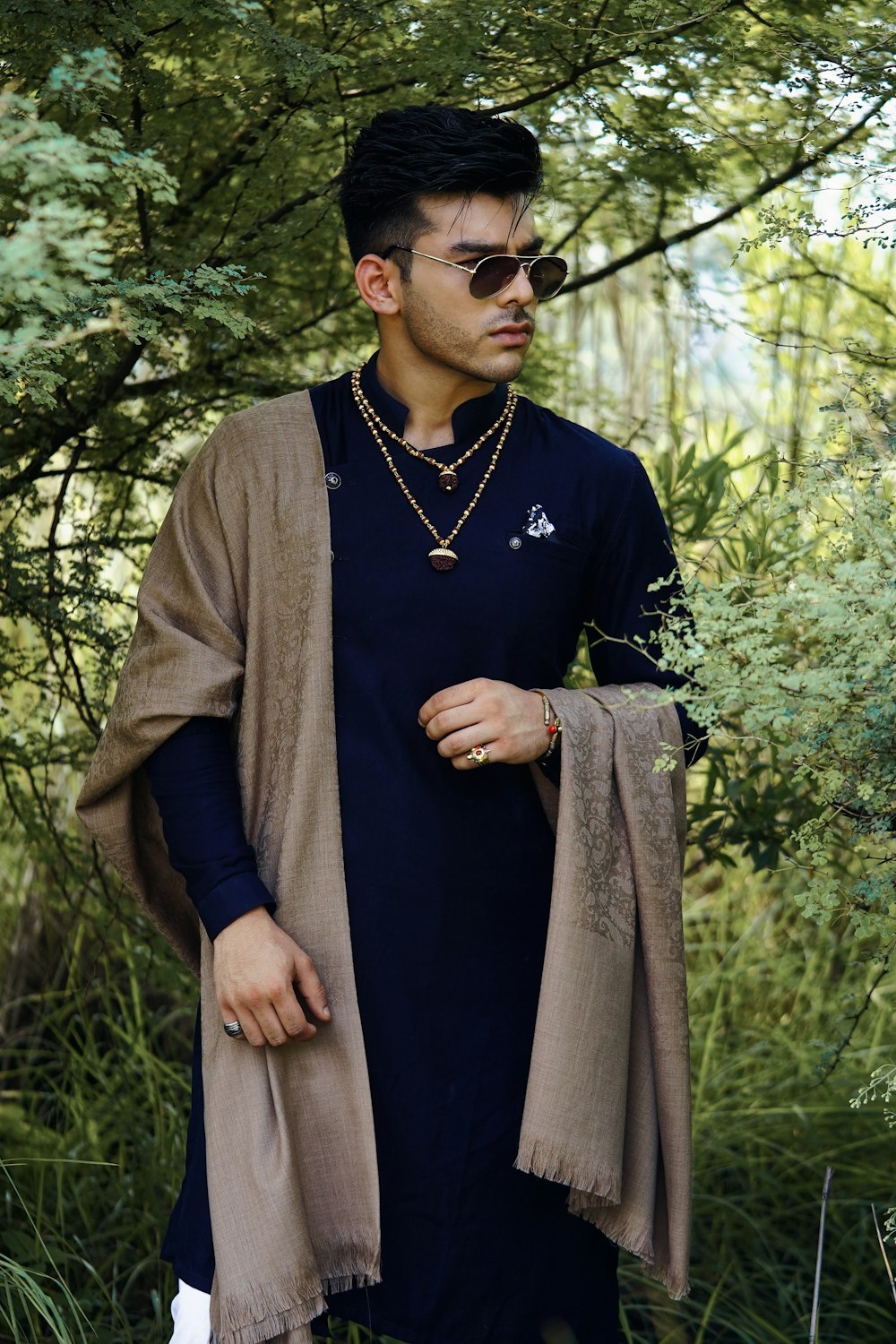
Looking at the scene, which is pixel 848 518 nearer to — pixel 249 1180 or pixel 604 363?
pixel 249 1180

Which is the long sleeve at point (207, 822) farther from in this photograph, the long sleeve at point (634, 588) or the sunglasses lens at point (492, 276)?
the sunglasses lens at point (492, 276)

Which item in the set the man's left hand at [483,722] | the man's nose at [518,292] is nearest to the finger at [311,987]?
the man's left hand at [483,722]

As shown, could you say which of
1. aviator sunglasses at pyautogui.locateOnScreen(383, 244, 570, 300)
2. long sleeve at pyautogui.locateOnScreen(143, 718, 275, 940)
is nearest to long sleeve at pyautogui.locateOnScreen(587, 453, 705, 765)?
aviator sunglasses at pyautogui.locateOnScreen(383, 244, 570, 300)

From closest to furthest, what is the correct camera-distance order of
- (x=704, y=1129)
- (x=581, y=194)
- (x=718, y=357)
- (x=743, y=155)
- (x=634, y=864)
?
(x=634, y=864) < (x=743, y=155) < (x=581, y=194) < (x=704, y=1129) < (x=718, y=357)

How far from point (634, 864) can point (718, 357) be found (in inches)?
124

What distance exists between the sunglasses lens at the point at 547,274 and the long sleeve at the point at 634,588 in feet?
0.95

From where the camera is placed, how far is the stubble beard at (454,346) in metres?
2.03

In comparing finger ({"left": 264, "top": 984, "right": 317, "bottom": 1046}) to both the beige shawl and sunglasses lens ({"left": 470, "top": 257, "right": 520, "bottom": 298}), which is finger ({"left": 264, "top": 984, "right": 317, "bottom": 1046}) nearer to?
the beige shawl

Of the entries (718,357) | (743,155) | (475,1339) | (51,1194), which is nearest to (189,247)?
(743,155)

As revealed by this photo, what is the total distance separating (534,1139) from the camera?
75.7 inches

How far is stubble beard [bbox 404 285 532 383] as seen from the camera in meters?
2.03

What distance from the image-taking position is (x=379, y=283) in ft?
7.01

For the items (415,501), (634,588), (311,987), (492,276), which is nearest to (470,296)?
(492,276)

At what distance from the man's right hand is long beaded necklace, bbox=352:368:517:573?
55 cm
